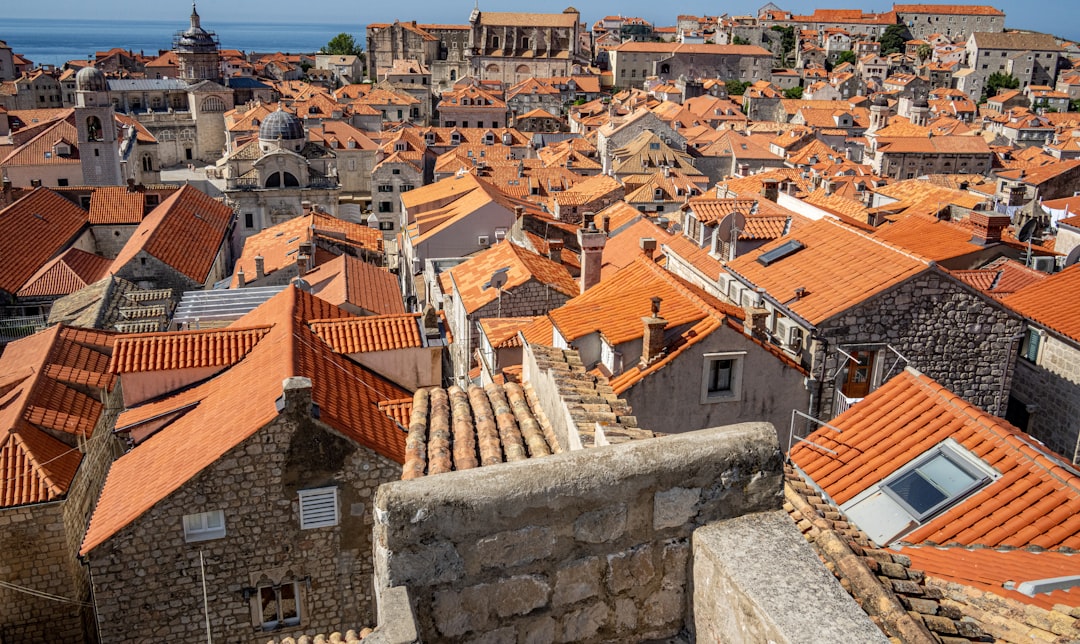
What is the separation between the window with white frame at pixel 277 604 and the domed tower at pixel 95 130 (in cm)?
4822

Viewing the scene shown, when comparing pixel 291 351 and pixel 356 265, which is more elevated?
pixel 291 351

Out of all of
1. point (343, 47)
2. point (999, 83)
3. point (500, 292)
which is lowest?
point (500, 292)

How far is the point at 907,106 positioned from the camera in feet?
336

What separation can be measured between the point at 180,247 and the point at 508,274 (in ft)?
52.3

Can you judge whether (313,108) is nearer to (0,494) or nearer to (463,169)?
(463,169)

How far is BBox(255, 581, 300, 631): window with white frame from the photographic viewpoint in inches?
500

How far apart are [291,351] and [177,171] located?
70.5 metres

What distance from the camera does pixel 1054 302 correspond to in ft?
56.5

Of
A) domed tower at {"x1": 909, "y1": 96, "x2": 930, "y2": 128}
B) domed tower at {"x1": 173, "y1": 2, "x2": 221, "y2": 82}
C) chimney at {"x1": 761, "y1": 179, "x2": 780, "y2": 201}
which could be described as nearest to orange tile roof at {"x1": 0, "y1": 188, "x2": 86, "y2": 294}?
chimney at {"x1": 761, "y1": 179, "x2": 780, "y2": 201}

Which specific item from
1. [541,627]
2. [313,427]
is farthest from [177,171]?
[541,627]

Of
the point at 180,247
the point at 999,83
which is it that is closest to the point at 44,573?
the point at 180,247

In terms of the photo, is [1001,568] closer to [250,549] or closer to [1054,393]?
[250,549]

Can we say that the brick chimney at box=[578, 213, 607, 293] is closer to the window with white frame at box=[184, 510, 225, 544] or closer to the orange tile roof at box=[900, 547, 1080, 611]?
the window with white frame at box=[184, 510, 225, 544]

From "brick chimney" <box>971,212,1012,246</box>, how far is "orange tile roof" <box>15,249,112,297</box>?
94.6 ft
